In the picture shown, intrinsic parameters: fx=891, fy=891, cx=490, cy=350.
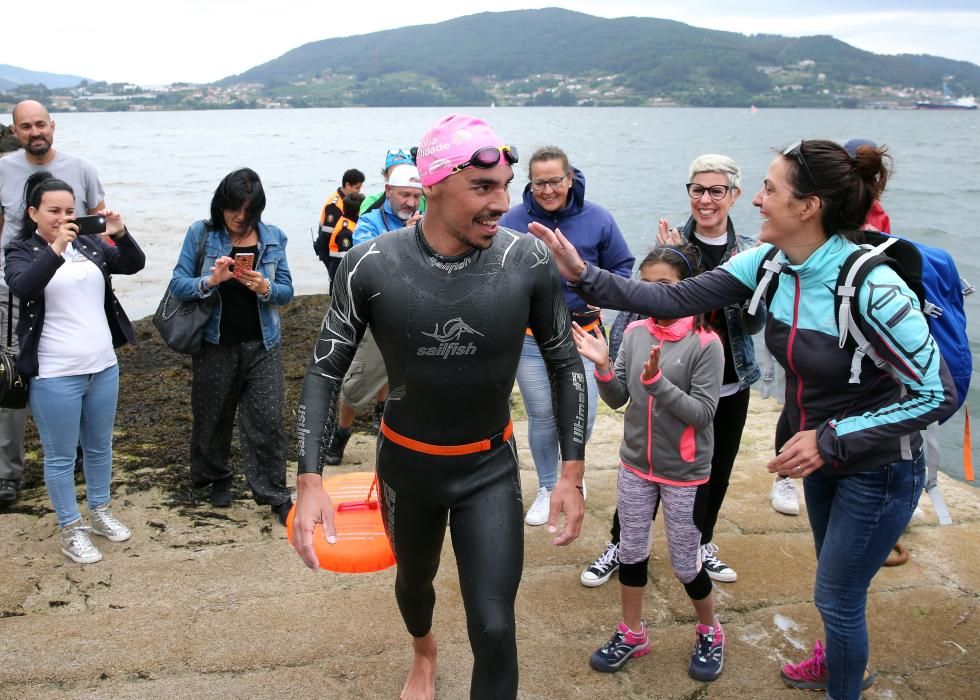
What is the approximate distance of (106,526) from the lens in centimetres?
529

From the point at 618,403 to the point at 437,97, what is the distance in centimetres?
13994

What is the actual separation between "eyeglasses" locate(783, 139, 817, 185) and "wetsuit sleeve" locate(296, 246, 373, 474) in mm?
1585

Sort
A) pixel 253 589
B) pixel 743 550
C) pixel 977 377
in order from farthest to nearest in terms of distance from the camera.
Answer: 1. pixel 977 377
2. pixel 743 550
3. pixel 253 589

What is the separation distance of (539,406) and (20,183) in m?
3.74

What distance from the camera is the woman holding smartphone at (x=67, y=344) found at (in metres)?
4.87

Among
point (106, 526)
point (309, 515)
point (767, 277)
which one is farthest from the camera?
point (106, 526)

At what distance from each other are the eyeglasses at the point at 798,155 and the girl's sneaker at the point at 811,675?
2.17 m

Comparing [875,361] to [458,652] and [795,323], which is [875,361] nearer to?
[795,323]

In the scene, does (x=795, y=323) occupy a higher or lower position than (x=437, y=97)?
lower

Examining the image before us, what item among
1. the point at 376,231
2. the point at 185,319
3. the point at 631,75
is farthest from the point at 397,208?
the point at 631,75

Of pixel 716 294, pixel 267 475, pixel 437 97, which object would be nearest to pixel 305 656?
pixel 267 475

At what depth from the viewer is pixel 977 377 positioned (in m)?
16.2

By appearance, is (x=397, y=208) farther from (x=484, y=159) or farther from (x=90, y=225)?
(x=484, y=159)

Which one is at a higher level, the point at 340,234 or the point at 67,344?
the point at 340,234
